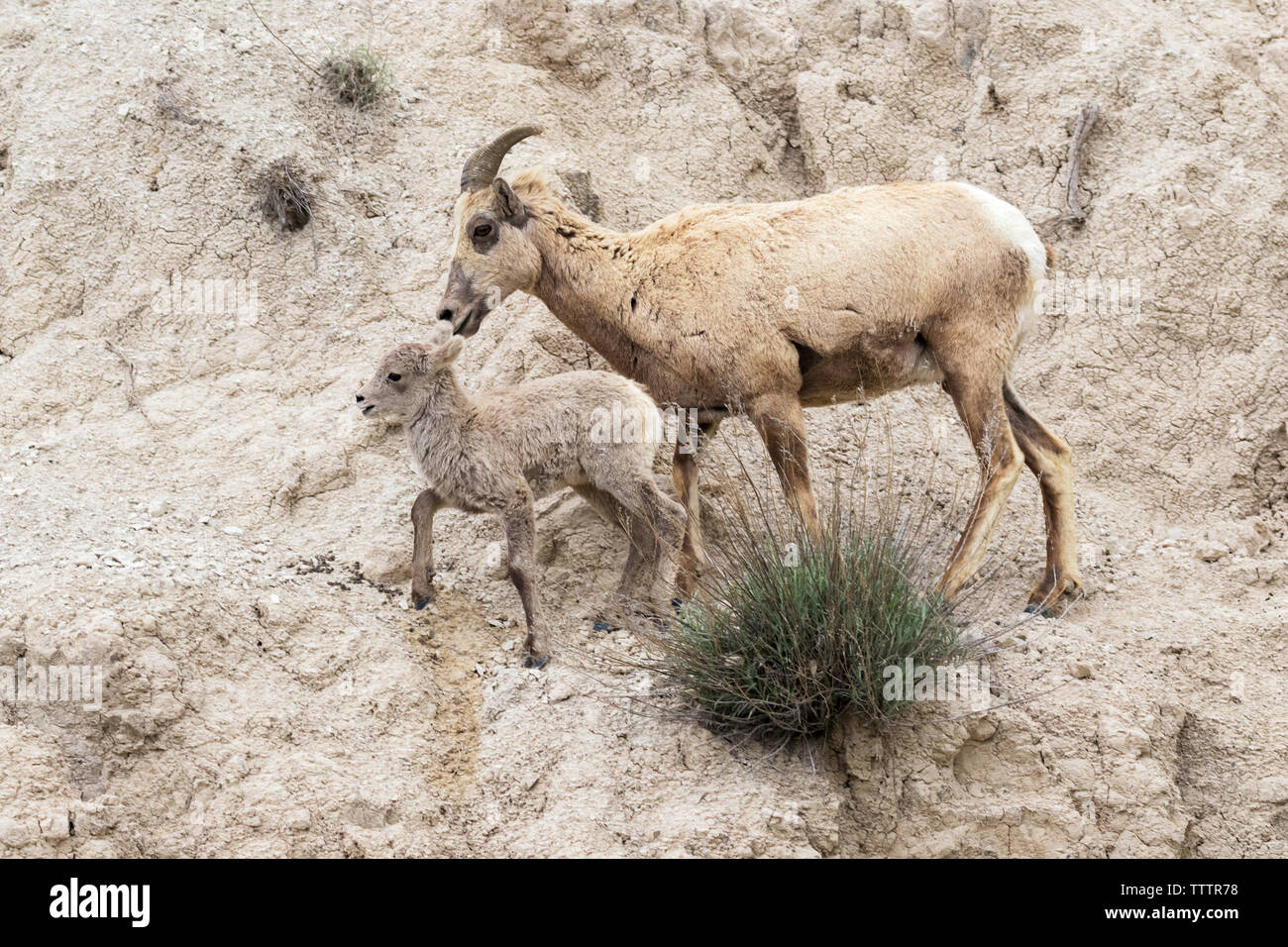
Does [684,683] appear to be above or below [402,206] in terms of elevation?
below

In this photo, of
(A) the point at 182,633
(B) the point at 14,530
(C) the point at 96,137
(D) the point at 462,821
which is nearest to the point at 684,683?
(D) the point at 462,821

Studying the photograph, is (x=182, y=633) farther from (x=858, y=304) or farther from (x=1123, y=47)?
(x=1123, y=47)

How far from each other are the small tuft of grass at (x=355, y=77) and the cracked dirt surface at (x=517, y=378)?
17 centimetres

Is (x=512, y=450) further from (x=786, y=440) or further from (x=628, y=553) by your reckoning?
(x=786, y=440)

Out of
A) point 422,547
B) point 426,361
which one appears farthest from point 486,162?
point 422,547

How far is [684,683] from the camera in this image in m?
6.33

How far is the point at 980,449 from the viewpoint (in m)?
7.27

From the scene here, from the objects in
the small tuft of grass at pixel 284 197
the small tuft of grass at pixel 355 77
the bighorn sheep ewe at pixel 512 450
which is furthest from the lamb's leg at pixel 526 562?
the small tuft of grass at pixel 355 77

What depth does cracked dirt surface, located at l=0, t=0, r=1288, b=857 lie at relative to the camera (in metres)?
6.05

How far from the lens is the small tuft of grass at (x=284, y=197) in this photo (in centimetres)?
910

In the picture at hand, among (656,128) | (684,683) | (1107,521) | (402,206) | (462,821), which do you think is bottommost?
(462,821)

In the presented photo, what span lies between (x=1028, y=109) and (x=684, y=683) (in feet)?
18.8

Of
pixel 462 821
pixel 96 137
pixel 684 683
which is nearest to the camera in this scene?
pixel 462 821

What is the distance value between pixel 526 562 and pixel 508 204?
6.59ft
